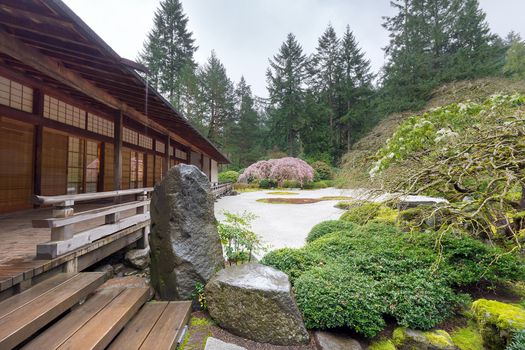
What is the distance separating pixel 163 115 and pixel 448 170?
5.86 m

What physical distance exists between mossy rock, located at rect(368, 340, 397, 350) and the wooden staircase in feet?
6.34

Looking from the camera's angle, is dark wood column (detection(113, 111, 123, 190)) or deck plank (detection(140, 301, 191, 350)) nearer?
deck plank (detection(140, 301, 191, 350))

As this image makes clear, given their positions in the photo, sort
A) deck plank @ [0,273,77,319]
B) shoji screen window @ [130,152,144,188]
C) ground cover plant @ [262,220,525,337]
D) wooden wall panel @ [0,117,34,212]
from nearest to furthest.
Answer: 1. deck plank @ [0,273,77,319]
2. ground cover plant @ [262,220,525,337]
3. wooden wall panel @ [0,117,34,212]
4. shoji screen window @ [130,152,144,188]

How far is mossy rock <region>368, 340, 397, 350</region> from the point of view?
244 centimetres

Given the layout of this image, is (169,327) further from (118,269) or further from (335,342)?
(118,269)

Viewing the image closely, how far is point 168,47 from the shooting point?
27234 mm

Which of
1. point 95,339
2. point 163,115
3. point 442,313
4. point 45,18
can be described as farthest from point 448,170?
point 163,115

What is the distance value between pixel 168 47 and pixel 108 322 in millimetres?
31174

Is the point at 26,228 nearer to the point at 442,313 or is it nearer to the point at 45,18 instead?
the point at 45,18

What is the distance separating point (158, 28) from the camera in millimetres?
27031

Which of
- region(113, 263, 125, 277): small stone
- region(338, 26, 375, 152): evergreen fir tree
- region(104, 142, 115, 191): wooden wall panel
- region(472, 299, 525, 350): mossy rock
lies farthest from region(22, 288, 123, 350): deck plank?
region(338, 26, 375, 152): evergreen fir tree

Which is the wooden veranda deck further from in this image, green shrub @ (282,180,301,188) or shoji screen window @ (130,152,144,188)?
green shrub @ (282,180,301,188)

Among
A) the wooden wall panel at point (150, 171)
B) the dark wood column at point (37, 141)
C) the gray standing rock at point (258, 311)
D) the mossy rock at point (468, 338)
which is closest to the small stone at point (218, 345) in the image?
the gray standing rock at point (258, 311)

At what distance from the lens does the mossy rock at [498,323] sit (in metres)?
2.19
